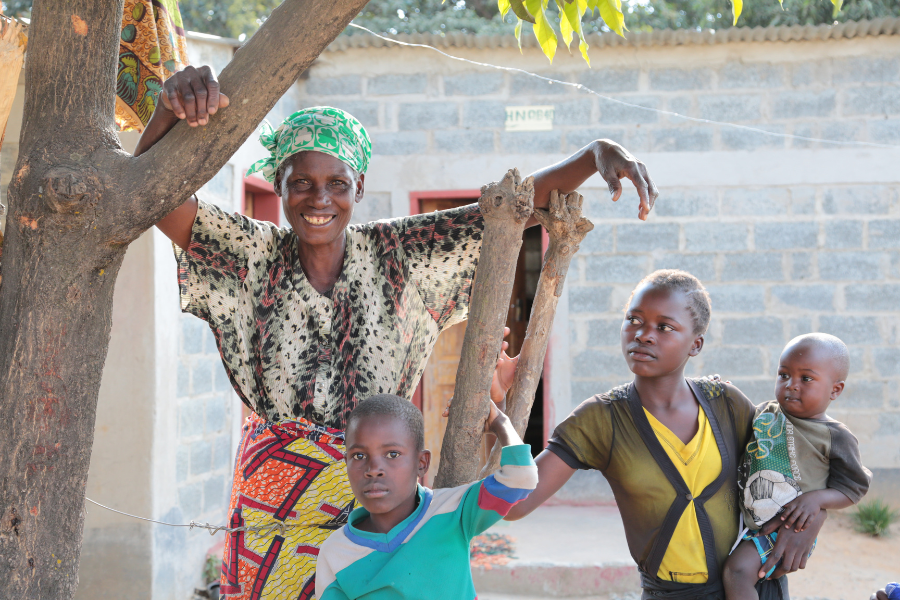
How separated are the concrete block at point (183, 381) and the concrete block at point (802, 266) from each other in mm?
4491

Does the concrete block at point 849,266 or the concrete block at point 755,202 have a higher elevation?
the concrete block at point 755,202

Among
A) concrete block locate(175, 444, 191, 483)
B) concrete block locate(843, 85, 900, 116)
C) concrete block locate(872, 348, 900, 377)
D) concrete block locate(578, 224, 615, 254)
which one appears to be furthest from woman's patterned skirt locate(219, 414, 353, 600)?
concrete block locate(843, 85, 900, 116)

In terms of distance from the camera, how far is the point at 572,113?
6.20m

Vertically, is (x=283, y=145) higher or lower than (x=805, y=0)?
lower

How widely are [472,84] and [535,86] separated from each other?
1.66 feet

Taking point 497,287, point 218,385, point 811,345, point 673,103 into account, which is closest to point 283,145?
point 497,287

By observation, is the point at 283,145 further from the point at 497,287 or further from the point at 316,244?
the point at 497,287

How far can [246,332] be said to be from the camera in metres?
1.89

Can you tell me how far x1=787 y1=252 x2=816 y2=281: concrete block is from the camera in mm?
6055

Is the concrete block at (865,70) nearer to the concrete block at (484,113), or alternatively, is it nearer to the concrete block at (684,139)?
the concrete block at (684,139)

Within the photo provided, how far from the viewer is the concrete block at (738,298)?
607 cm

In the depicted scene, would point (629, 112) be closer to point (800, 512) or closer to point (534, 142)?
point (534, 142)

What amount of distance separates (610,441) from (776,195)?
4768 millimetres

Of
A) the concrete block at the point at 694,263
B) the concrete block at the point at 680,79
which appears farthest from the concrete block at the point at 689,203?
the concrete block at the point at 680,79
